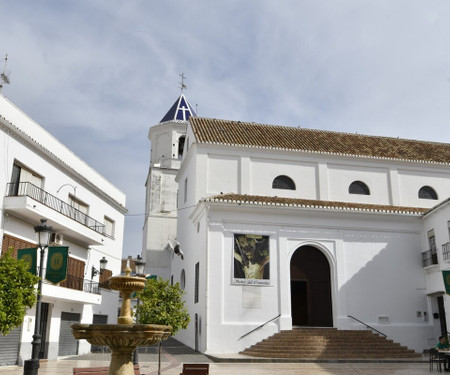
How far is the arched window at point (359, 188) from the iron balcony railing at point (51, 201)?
13943mm

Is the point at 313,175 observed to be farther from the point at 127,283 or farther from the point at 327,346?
the point at 127,283

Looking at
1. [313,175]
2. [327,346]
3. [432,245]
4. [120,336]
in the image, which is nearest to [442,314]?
[432,245]

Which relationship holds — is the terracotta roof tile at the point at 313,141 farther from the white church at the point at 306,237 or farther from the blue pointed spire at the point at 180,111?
the blue pointed spire at the point at 180,111

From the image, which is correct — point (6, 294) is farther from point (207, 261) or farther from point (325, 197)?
point (325, 197)

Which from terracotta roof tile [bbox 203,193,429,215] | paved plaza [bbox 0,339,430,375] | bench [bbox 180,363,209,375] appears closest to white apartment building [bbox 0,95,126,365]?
paved plaza [bbox 0,339,430,375]

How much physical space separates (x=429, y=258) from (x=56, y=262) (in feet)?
57.5

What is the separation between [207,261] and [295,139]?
1043cm

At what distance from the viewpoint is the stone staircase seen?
1956 cm

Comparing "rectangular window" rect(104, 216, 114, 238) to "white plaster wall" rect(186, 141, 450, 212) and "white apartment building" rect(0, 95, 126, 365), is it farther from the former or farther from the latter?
"white plaster wall" rect(186, 141, 450, 212)

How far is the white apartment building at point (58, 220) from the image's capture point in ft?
54.3

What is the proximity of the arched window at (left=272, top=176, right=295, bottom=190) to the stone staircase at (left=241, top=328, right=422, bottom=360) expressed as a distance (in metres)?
8.24

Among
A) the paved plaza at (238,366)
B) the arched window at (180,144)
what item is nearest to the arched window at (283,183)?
the paved plaza at (238,366)

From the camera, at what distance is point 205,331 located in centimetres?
2108

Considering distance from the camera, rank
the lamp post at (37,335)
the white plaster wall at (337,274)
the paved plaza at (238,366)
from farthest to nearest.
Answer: the white plaster wall at (337,274)
the paved plaza at (238,366)
the lamp post at (37,335)
